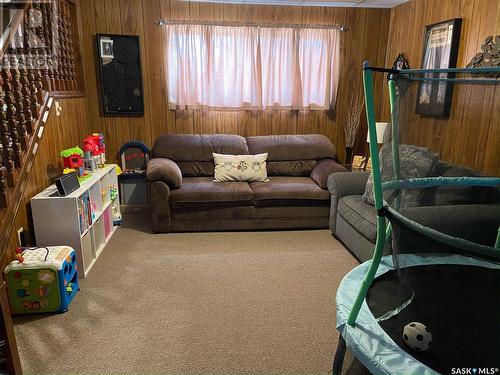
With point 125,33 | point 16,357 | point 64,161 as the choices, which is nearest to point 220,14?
point 125,33

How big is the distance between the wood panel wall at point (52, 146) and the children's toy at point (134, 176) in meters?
0.50

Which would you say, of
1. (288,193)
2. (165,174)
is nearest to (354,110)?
(288,193)

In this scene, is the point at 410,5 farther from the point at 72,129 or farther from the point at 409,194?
the point at 72,129

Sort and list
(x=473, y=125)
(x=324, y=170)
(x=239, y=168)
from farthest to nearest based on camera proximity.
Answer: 1. (x=239, y=168)
2. (x=324, y=170)
3. (x=473, y=125)

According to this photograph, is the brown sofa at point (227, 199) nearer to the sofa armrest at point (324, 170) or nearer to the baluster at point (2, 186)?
the sofa armrest at point (324, 170)

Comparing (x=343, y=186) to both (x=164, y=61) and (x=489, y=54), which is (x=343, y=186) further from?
(x=164, y=61)

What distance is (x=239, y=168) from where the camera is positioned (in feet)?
13.3

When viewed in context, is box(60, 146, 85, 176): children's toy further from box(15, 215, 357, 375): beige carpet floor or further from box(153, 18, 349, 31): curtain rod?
box(153, 18, 349, 31): curtain rod

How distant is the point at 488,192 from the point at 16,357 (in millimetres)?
2463

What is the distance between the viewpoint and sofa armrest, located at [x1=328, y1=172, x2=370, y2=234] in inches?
139

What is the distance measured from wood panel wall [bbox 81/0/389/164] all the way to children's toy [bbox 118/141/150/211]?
13cm

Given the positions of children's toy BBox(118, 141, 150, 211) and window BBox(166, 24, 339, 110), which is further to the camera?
children's toy BBox(118, 141, 150, 211)

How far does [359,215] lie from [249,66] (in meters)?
2.23
